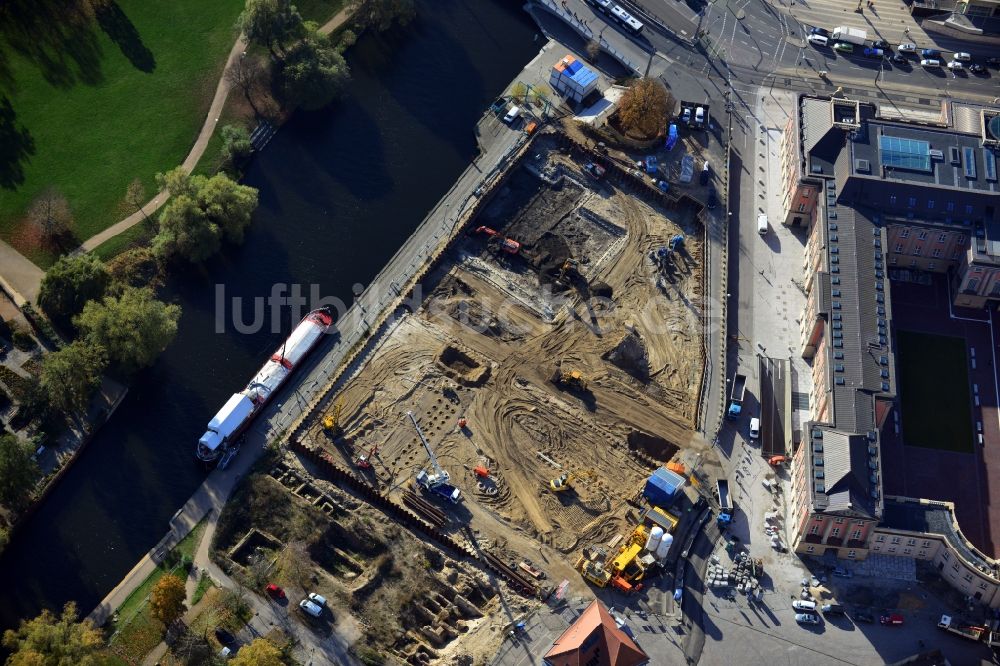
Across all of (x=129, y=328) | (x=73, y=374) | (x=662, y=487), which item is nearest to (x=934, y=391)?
(x=662, y=487)

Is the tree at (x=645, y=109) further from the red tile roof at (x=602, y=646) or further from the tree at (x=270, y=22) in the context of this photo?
the red tile roof at (x=602, y=646)

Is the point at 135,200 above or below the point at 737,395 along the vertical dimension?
below

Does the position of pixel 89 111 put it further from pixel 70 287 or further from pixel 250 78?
pixel 70 287

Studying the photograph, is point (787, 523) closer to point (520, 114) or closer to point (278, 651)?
point (278, 651)

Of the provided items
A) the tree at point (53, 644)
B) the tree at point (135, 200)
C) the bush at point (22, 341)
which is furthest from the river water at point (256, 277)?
the bush at point (22, 341)

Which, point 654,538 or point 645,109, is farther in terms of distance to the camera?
point 645,109

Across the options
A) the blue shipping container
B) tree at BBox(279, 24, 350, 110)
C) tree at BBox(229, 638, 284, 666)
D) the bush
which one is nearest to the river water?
tree at BBox(279, 24, 350, 110)
